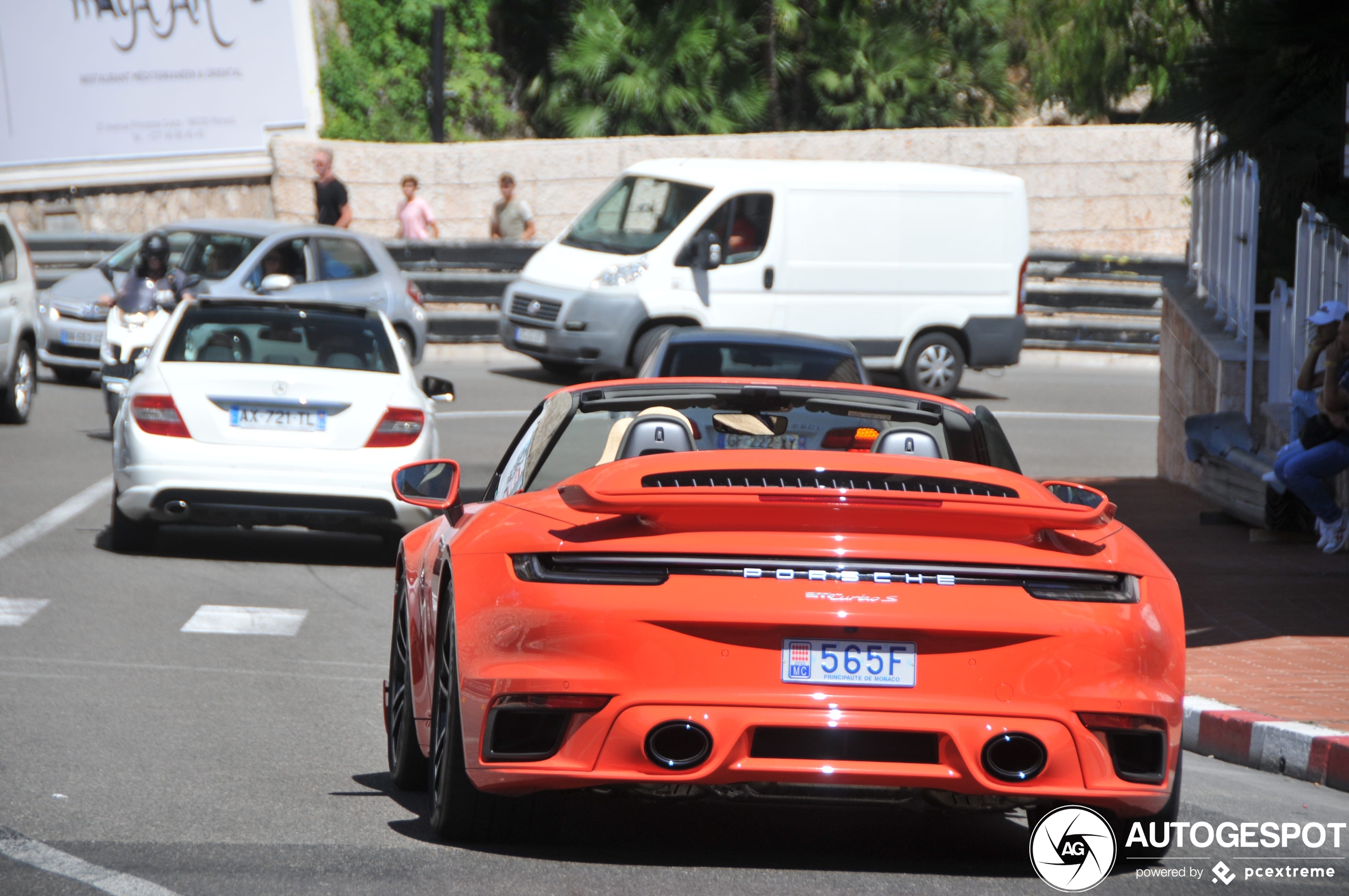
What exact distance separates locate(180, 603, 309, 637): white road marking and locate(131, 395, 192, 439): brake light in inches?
60.5

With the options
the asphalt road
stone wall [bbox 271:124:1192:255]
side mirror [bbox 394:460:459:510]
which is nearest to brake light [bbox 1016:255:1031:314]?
stone wall [bbox 271:124:1192:255]

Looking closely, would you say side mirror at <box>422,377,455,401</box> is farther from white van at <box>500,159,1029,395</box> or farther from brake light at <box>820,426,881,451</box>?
white van at <box>500,159,1029,395</box>

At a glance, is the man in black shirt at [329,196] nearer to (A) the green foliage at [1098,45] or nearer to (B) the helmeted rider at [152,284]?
(B) the helmeted rider at [152,284]

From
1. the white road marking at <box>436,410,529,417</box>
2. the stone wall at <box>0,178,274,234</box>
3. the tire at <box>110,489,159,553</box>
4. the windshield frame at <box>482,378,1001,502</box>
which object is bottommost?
the white road marking at <box>436,410,529,417</box>

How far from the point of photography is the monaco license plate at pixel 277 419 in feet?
37.6

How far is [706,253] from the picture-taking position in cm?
2131

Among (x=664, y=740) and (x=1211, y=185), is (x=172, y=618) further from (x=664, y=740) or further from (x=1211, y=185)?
(x=1211, y=185)

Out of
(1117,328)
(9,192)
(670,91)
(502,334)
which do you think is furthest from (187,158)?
(1117,328)

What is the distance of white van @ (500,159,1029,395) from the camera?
2123 centimetres

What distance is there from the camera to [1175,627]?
487 centimetres

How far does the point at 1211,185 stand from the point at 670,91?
671 inches

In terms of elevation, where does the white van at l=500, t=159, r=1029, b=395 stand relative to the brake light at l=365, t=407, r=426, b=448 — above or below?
below

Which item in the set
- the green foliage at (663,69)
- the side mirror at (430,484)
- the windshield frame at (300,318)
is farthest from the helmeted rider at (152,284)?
the green foliage at (663,69)

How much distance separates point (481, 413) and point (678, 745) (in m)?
15.6
